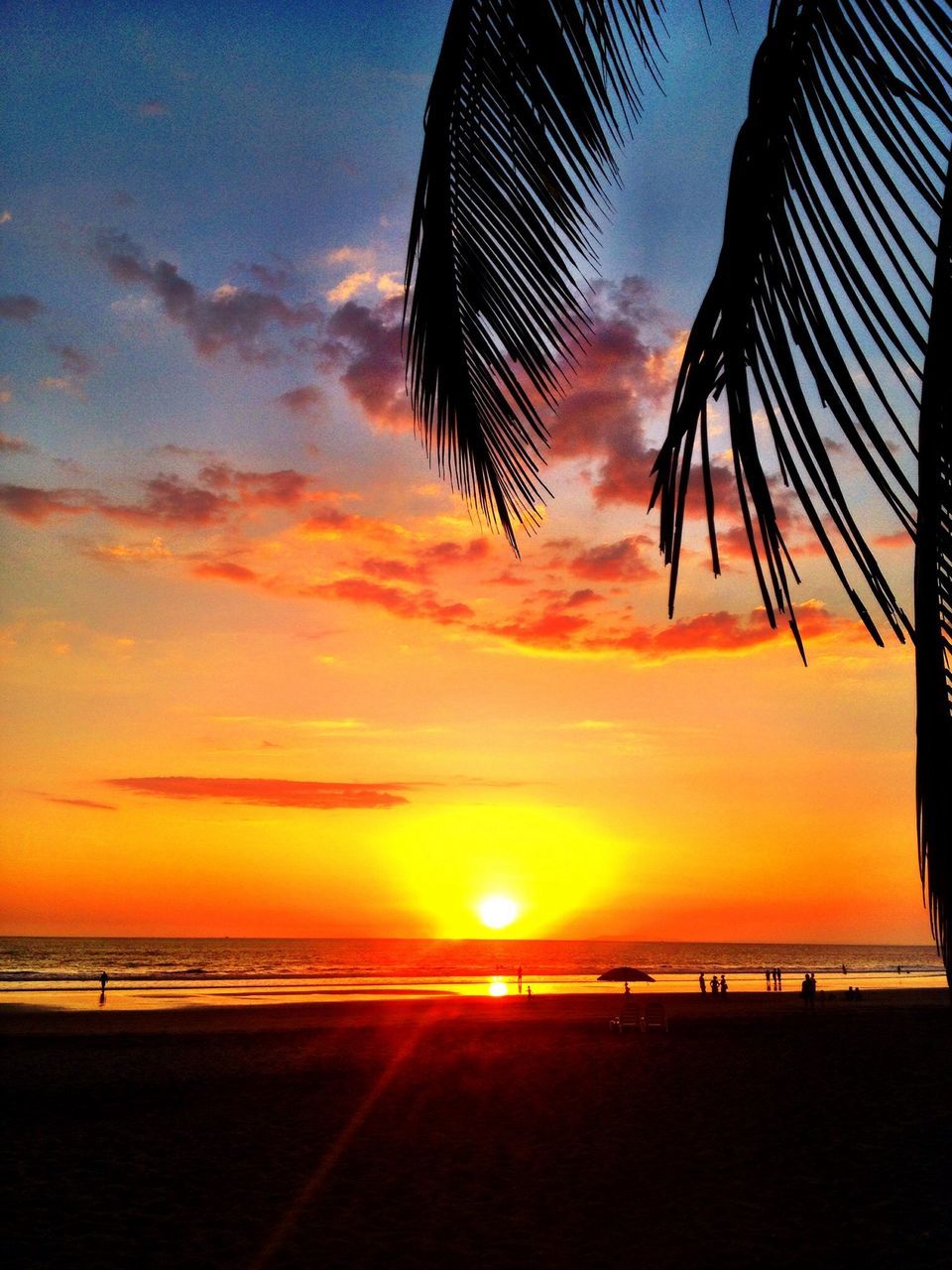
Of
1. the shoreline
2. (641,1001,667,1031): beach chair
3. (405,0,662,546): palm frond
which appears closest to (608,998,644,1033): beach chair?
(641,1001,667,1031): beach chair

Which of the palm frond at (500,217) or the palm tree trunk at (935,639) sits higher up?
the palm frond at (500,217)

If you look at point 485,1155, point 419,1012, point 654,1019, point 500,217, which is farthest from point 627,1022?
point 500,217

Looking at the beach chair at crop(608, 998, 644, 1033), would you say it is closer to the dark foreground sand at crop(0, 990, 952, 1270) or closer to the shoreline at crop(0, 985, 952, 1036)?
the shoreline at crop(0, 985, 952, 1036)

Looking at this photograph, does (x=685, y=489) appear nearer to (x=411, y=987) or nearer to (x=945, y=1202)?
(x=945, y=1202)

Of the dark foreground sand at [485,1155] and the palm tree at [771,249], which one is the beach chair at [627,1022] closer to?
the dark foreground sand at [485,1155]

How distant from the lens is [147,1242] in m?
6.74

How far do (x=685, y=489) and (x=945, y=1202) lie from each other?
8391 mm

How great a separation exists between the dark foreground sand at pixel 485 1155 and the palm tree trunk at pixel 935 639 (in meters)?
6.26

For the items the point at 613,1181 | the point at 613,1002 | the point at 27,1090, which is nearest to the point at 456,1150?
the point at 613,1181

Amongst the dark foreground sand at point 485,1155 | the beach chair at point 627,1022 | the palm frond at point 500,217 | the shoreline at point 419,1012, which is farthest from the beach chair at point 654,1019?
the palm frond at point 500,217

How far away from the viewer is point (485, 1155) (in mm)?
9133

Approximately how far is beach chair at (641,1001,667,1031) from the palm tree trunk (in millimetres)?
19704

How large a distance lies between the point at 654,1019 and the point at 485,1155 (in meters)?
11.4

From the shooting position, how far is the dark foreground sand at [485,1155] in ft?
21.9
